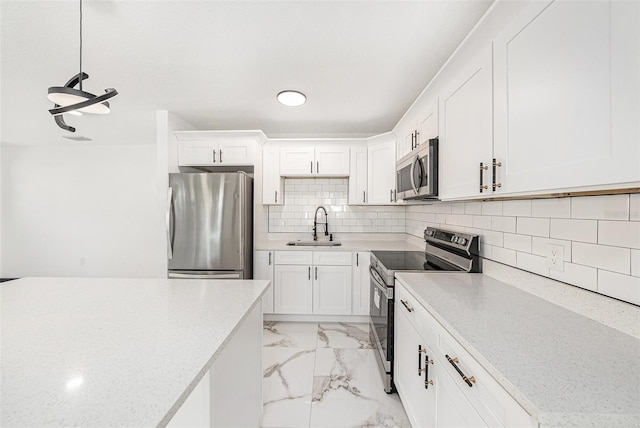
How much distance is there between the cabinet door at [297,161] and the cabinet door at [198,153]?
77cm

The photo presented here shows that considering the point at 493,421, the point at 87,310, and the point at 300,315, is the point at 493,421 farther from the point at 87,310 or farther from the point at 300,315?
the point at 300,315

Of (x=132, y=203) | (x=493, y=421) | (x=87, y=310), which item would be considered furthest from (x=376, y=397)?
(x=132, y=203)

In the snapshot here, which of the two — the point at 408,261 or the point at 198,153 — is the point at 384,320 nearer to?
the point at 408,261

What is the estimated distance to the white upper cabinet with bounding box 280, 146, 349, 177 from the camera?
324cm

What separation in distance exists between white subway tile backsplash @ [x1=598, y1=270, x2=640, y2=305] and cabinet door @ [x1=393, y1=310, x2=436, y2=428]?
0.69m

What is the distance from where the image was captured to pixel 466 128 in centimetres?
141

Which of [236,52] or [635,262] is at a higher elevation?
[236,52]

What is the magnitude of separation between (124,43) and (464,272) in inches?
104

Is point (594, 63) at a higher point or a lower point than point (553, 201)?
higher

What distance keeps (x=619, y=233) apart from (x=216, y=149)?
10.4ft

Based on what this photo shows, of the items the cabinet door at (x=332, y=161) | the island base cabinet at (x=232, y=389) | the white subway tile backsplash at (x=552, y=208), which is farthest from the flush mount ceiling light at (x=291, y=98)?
the white subway tile backsplash at (x=552, y=208)

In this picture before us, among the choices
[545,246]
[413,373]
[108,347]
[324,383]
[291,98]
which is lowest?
[324,383]

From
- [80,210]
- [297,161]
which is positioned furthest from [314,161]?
[80,210]

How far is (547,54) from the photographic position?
2.90 ft
